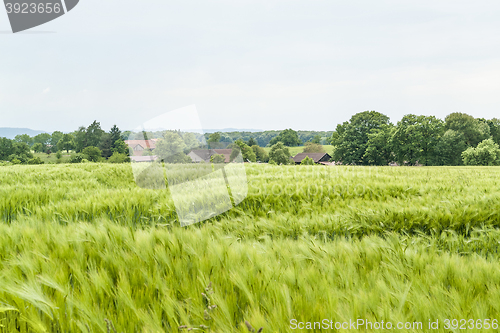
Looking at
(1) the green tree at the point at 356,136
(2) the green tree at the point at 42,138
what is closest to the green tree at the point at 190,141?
(1) the green tree at the point at 356,136

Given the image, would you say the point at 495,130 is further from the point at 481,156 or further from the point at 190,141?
the point at 190,141

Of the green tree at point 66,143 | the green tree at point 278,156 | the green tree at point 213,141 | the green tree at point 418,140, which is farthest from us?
the green tree at point 66,143

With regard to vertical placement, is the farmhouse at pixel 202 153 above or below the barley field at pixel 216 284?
above

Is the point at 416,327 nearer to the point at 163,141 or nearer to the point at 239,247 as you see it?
the point at 239,247

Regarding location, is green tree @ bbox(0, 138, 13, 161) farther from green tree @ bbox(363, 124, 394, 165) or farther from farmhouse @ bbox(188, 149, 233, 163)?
green tree @ bbox(363, 124, 394, 165)

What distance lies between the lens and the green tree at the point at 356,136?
46375mm

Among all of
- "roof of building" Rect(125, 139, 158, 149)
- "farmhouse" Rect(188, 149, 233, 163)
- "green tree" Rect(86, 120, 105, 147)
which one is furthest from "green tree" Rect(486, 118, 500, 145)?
"green tree" Rect(86, 120, 105, 147)

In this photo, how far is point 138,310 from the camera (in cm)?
106

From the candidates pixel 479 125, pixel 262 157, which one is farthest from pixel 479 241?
pixel 479 125

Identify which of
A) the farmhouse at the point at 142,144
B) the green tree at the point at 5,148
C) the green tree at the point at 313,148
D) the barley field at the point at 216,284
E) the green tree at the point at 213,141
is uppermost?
the green tree at the point at 5,148

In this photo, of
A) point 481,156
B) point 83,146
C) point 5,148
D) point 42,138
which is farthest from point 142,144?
point 42,138

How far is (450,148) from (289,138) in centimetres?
5497

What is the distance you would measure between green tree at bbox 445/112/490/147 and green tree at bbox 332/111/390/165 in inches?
661

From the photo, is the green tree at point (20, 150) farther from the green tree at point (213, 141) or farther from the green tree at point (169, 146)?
the green tree at point (213, 141)
